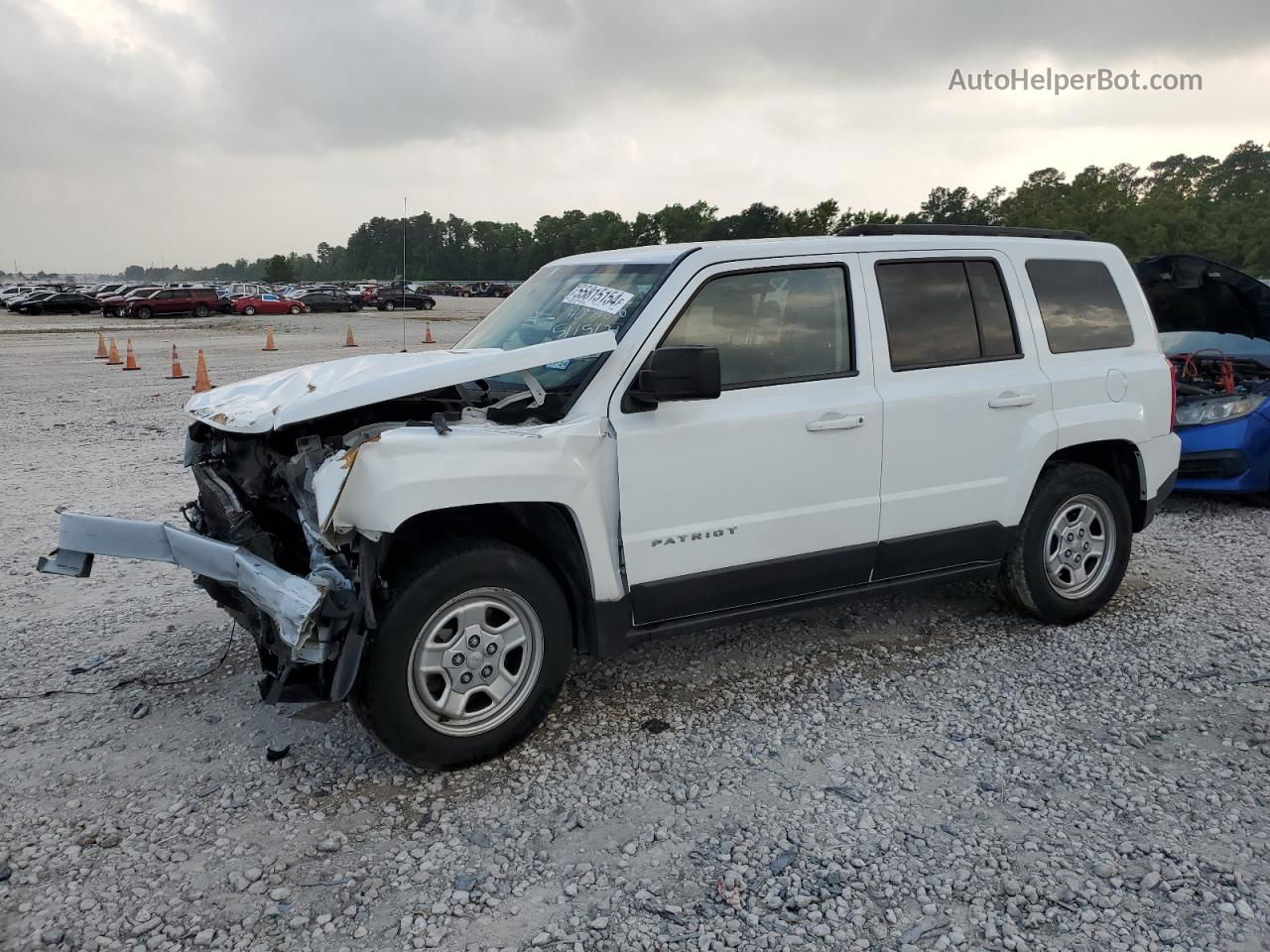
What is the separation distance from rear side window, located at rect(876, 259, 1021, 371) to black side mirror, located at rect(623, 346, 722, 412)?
1160mm

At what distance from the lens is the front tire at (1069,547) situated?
4906mm

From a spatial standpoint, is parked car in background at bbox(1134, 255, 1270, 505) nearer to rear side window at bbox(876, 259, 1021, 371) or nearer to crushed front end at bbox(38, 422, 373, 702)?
rear side window at bbox(876, 259, 1021, 371)

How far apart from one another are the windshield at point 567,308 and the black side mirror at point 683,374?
1.20ft

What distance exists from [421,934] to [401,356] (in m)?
2.34

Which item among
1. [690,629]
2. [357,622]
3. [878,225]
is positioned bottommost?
[690,629]

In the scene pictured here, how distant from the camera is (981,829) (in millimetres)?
3311

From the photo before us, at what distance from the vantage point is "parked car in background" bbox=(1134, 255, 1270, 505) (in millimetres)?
7441

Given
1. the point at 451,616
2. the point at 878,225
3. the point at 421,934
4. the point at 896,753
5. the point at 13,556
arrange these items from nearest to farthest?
the point at 421,934
the point at 451,616
the point at 896,753
the point at 878,225
the point at 13,556

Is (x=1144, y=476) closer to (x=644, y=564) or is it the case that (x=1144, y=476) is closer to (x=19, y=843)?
(x=644, y=564)

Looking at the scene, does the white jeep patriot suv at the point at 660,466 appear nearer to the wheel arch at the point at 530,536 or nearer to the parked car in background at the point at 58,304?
the wheel arch at the point at 530,536

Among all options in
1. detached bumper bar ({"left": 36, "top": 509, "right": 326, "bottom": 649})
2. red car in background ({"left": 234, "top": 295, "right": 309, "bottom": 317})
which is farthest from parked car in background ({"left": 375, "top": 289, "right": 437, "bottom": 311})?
detached bumper bar ({"left": 36, "top": 509, "right": 326, "bottom": 649})

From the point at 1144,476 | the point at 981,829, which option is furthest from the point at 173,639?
the point at 1144,476

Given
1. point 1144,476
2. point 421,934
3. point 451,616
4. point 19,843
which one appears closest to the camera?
point 421,934

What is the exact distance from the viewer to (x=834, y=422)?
13.7 ft
